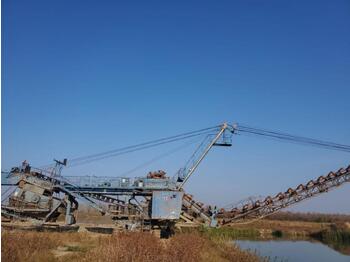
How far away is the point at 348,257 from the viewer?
28453mm

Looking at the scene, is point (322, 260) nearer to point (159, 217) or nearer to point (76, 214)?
point (159, 217)

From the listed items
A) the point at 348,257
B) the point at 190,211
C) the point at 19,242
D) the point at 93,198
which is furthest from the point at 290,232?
the point at 19,242

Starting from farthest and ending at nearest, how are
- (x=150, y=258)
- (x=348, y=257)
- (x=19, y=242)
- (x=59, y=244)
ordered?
(x=348, y=257) → (x=59, y=244) → (x=19, y=242) → (x=150, y=258)

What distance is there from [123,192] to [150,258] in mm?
15977

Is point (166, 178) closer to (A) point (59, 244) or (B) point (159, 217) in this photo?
(B) point (159, 217)

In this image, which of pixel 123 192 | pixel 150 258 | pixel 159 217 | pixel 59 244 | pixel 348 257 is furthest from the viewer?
pixel 348 257

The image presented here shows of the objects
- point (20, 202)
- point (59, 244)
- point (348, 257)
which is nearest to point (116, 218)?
point (20, 202)

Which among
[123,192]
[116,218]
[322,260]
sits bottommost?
[322,260]

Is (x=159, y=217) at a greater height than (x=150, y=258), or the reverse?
(x=159, y=217)

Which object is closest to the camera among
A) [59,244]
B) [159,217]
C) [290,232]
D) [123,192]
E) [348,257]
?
[59,244]

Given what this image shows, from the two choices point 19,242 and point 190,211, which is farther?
point 190,211

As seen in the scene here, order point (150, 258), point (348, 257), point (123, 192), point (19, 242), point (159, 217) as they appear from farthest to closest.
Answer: point (348, 257) < point (123, 192) < point (159, 217) < point (19, 242) < point (150, 258)

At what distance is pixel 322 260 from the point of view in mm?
25766

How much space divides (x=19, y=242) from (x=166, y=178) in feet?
44.1
